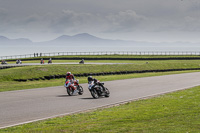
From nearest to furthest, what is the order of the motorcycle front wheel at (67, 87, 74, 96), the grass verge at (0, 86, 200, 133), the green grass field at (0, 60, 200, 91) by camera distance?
the grass verge at (0, 86, 200, 133) → the motorcycle front wheel at (67, 87, 74, 96) → the green grass field at (0, 60, 200, 91)

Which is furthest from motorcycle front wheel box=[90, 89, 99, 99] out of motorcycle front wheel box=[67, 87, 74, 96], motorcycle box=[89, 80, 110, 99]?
motorcycle front wheel box=[67, 87, 74, 96]

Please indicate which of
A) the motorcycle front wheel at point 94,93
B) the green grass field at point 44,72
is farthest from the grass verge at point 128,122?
the green grass field at point 44,72

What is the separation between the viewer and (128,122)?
994 cm

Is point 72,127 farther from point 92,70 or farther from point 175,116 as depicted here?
point 92,70

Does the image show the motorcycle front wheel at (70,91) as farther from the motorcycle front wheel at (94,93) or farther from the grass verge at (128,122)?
the grass verge at (128,122)

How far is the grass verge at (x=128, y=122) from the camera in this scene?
8.83 metres

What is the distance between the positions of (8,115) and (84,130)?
4.36 meters

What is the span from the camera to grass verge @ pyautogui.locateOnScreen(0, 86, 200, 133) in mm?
8828

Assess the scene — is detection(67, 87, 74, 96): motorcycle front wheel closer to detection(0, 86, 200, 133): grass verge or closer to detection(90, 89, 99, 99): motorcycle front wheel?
detection(90, 89, 99, 99): motorcycle front wheel

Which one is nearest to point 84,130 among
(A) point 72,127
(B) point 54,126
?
(A) point 72,127

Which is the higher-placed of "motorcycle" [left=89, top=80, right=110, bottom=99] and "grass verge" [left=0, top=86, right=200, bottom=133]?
"motorcycle" [left=89, top=80, right=110, bottom=99]

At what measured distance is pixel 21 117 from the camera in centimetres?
1172

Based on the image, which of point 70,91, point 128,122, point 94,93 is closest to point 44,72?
point 70,91

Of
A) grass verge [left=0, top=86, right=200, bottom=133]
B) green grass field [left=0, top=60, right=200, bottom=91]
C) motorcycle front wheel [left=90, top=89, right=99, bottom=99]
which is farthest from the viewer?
green grass field [left=0, top=60, right=200, bottom=91]
